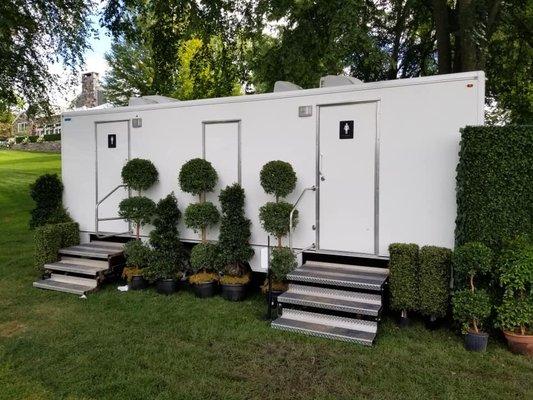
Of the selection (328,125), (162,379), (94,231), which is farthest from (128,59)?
(162,379)

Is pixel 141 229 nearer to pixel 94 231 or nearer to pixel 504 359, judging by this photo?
pixel 94 231

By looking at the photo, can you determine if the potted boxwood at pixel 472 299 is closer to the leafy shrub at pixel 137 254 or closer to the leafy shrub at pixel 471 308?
the leafy shrub at pixel 471 308

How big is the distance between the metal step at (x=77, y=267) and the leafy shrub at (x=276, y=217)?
8.75ft

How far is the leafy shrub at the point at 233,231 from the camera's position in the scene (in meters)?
5.90

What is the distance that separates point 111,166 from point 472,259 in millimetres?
5521

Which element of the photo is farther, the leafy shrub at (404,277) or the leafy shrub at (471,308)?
the leafy shrub at (404,277)

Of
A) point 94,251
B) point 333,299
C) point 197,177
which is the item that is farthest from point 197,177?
point 333,299

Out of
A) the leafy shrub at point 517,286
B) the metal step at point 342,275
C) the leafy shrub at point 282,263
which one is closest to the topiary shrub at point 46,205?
the leafy shrub at point 282,263

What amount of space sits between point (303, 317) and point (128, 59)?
2792 cm

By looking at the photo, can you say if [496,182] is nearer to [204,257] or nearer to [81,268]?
[204,257]

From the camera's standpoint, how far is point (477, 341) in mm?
4258

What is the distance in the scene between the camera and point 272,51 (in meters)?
10.6

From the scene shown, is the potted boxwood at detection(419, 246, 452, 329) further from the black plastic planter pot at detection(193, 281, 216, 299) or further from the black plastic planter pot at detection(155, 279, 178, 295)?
the black plastic planter pot at detection(155, 279, 178, 295)

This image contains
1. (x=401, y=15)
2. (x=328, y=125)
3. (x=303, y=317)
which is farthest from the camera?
(x=401, y=15)
